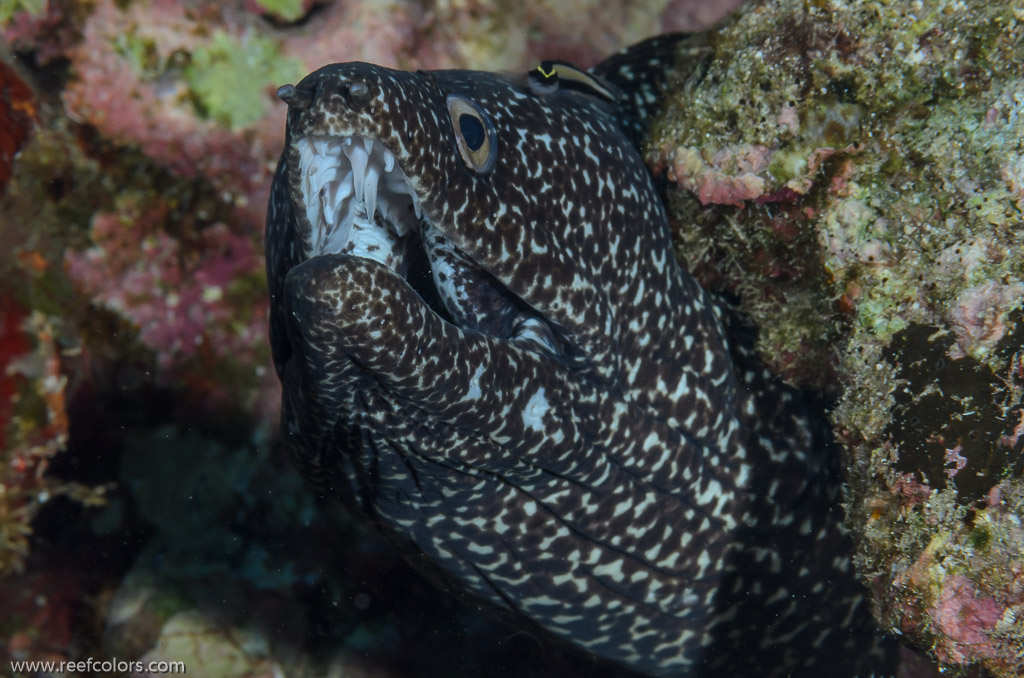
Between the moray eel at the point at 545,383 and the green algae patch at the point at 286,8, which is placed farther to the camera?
the green algae patch at the point at 286,8

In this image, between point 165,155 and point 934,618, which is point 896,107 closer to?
point 934,618

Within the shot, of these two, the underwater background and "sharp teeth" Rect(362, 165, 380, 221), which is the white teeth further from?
the underwater background

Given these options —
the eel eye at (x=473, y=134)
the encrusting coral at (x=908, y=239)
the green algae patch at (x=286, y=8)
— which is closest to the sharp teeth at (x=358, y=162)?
the eel eye at (x=473, y=134)

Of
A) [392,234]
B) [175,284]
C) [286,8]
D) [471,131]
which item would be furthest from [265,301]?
[471,131]

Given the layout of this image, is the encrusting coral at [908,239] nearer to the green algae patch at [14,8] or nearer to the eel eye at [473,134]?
the eel eye at [473,134]

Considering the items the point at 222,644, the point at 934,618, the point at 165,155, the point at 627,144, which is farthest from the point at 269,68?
the point at 934,618

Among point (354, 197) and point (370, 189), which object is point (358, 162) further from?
point (354, 197)
